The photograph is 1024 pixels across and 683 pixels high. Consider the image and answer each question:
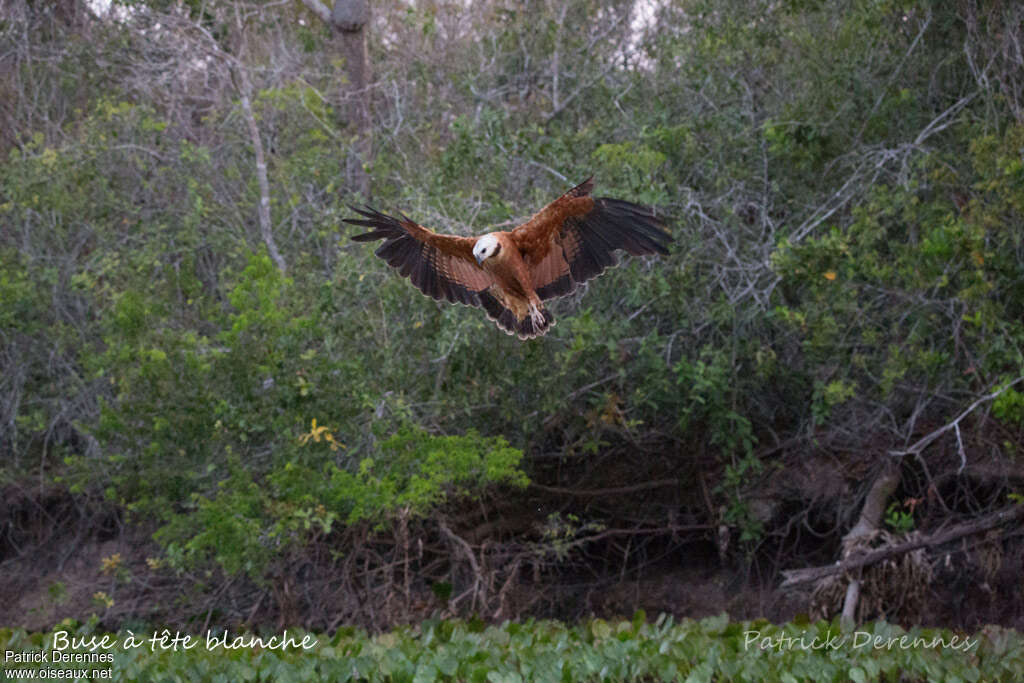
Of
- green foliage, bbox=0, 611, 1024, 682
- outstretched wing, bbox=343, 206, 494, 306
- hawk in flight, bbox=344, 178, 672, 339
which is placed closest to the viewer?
green foliage, bbox=0, 611, 1024, 682

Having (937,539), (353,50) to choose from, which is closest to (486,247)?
(937,539)

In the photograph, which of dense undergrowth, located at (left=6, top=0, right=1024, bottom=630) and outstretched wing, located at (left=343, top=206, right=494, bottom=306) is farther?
dense undergrowth, located at (left=6, top=0, right=1024, bottom=630)

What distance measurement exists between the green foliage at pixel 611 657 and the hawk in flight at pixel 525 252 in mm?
1752

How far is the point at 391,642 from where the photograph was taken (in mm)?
6320

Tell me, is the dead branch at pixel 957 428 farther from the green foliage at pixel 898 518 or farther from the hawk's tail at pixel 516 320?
the hawk's tail at pixel 516 320

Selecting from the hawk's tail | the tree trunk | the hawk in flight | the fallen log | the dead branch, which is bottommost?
the fallen log

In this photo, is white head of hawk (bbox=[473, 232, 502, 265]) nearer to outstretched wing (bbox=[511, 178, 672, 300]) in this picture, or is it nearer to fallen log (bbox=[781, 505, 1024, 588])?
outstretched wing (bbox=[511, 178, 672, 300])

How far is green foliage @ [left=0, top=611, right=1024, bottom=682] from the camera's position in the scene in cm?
522

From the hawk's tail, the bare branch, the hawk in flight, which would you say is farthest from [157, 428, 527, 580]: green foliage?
the bare branch

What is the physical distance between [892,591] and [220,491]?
5.05m

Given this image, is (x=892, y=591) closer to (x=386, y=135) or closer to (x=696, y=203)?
(x=696, y=203)

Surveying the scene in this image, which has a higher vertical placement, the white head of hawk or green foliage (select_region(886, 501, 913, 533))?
the white head of hawk

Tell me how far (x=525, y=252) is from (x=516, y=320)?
453 millimetres

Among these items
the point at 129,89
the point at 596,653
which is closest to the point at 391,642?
the point at 596,653
